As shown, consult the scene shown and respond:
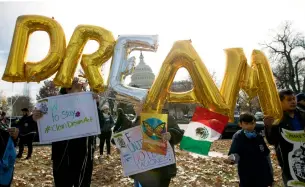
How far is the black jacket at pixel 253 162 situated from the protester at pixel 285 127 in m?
0.21

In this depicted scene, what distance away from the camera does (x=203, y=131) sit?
303cm

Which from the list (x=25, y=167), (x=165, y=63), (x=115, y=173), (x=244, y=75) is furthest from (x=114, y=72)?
(x=25, y=167)

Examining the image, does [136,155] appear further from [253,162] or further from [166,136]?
[253,162]

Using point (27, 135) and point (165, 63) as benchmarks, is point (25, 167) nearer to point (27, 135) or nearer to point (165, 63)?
point (27, 135)

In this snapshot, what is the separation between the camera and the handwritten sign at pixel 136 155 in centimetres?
302

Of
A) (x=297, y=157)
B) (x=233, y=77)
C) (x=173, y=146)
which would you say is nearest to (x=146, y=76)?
(x=173, y=146)

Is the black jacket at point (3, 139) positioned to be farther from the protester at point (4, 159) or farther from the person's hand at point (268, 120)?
the person's hand at point (268, 120)

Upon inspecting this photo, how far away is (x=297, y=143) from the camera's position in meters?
3.05

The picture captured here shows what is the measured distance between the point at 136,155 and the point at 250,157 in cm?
133

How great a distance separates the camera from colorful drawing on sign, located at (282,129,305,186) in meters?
2.99

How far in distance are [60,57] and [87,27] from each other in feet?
1.43

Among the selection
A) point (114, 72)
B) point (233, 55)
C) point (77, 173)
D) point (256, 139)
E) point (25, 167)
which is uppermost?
point (233, 55)

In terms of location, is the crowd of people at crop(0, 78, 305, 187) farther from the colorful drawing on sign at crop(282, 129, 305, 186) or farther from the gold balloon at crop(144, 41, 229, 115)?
the gold balloon at crop(144, 41, 229, 115)

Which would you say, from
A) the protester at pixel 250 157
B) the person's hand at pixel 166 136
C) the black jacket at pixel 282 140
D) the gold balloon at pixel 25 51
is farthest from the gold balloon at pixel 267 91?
the gold balloon at pixel 25 51
